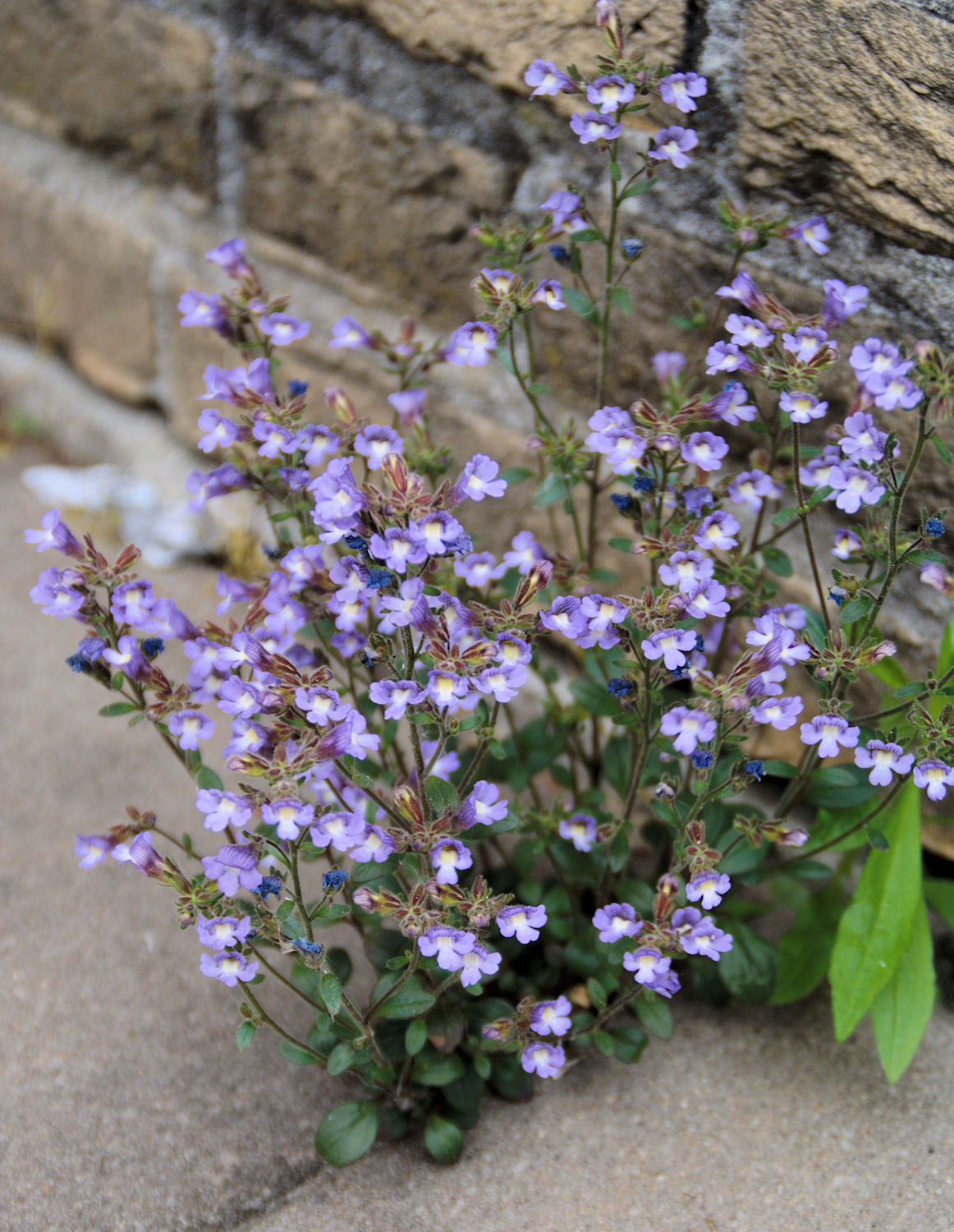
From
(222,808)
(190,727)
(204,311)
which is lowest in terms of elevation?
(190,727)

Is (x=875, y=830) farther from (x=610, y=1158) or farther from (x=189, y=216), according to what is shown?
(x=189, y=216)

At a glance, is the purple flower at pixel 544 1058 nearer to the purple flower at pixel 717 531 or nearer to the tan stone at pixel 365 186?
the purple flower at pixel 717 531

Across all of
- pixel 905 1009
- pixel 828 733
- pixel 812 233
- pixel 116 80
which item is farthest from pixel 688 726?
pixel 116 80

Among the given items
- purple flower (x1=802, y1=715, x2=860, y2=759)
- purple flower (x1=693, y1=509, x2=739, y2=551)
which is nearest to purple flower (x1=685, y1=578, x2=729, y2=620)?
purple flower (x1=693, y1=509, x2=739, y2=551)

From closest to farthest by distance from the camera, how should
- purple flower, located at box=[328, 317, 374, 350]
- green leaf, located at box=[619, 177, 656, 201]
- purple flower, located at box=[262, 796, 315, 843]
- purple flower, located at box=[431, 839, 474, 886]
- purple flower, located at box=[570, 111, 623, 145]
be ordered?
purple flower, located at box=[262, 796, 315, 843] → purple flower, located at box=[431, 839, 474, 886] → purple flower, located at box=[570, 111, 623, 145] → green leaf, located at box=[619, 177, 656, 201] → purple flower, located at box=[328, 317, 374, 350]

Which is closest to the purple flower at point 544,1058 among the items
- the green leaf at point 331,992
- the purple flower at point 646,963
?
the purple flower at point 646,963

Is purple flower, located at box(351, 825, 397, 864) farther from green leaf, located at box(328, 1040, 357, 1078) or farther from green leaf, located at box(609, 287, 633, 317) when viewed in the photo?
green leaf, located at box(609, 287, 633, 317)

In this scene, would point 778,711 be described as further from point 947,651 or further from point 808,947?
point 808,947
